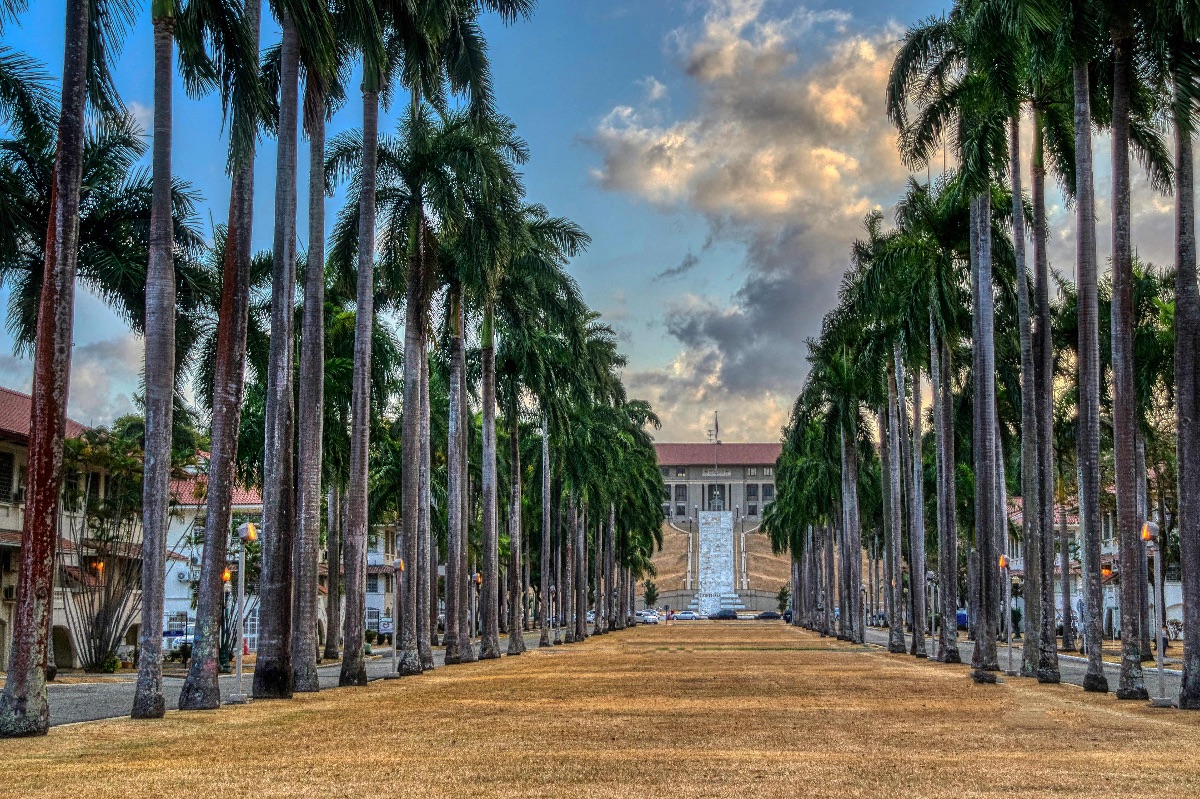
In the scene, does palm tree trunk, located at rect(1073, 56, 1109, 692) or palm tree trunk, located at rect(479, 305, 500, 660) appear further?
palm tree trunk, located at rect(479, 305, 500, 660)

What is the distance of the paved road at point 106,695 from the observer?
1967 centimetres

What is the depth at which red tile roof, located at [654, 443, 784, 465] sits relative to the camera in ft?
616

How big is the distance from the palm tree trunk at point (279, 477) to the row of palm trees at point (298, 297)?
1.4 inches

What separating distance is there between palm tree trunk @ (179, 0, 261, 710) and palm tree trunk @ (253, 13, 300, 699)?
1572 millimetres

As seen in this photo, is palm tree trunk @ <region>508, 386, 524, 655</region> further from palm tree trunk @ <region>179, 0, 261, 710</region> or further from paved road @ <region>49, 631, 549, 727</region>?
palm tree trunk @ <region>179, 0, 261, 710</region>

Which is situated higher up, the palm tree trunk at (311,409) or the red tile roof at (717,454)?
the red tile roof at (717,454)

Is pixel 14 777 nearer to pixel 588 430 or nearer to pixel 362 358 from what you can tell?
pixel 362 358

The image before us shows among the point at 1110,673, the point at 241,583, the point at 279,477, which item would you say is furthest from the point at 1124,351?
the point at 1110,673

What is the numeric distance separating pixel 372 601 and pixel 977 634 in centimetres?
6075

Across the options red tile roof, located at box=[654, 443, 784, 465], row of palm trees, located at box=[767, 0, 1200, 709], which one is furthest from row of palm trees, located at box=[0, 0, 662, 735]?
red tile roof, located at box=[654, 443, 784, 465]

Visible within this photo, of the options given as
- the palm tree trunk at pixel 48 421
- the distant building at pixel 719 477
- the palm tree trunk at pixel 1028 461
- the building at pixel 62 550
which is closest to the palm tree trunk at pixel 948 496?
the palm tree trunk at pixel 1028 461

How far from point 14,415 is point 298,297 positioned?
8.38 m

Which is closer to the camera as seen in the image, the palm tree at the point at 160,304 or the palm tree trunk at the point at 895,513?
the palm tree at the point at 160,304

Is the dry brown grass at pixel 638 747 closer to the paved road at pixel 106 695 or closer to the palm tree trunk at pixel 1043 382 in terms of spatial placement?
the paved road at pixel 106 695
